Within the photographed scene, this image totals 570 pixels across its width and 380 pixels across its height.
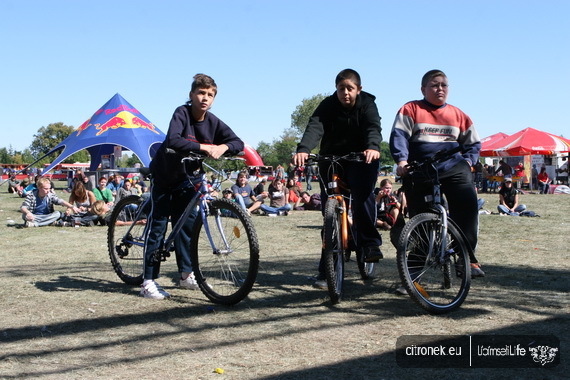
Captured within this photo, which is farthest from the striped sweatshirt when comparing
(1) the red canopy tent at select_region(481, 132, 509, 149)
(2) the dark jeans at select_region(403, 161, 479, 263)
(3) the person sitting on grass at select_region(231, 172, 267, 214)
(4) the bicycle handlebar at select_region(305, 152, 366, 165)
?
(1) the red canopy tent at select_region(481, 132, 509, 149)

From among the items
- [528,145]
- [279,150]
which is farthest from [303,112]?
[528,145]

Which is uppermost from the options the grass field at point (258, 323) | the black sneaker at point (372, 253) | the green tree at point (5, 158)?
the green tree at point (5, 158)

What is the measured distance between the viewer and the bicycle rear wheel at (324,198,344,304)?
15.8 ft

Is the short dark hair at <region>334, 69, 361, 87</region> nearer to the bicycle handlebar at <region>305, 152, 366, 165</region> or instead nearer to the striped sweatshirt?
the striped sweatshirt

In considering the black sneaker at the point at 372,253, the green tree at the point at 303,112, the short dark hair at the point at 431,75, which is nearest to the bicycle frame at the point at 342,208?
the black sneaker at the point at 372,253

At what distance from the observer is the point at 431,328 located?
4.14 metres

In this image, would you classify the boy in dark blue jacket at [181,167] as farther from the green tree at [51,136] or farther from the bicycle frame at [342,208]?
the green tree at [51,136]

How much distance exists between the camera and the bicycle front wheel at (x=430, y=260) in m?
4.52

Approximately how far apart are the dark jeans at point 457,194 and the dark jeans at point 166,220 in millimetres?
1914

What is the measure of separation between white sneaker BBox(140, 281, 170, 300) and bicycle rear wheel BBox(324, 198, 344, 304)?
147 centimetres

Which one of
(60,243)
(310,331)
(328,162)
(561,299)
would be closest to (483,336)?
(310,331)

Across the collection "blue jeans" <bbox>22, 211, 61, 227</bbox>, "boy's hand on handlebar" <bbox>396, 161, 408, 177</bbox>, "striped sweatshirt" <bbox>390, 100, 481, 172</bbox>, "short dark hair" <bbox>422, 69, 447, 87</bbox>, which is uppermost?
"short dark hair" <bbox>422, 69, 447, 87</bbox>

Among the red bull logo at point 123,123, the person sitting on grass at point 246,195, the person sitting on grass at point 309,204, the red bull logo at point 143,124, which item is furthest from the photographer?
the red bull logo at point 143,124

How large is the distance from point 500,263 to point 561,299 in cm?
225
